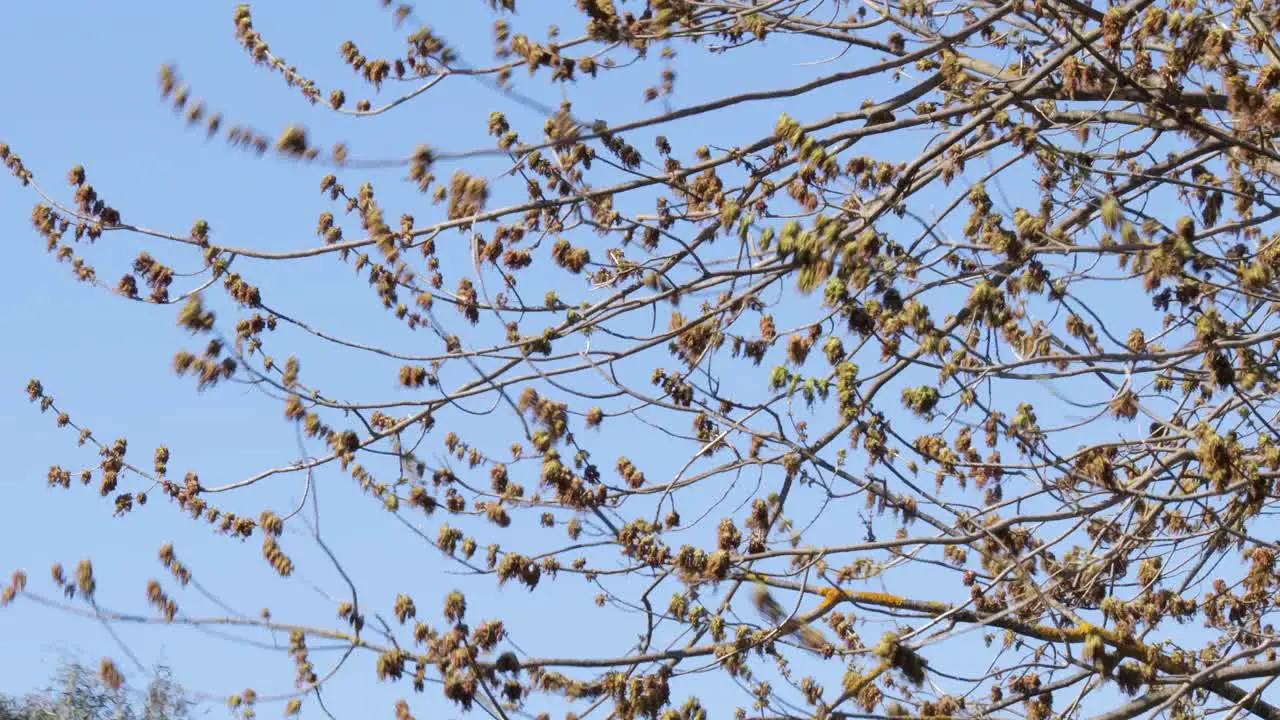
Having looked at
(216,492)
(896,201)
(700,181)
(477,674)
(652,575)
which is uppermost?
(700,181)

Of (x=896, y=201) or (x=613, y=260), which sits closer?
(x=896, y=201)

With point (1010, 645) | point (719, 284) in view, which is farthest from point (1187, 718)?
point (719, 284)

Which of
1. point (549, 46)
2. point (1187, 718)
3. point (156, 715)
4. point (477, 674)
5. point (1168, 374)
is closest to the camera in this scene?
point (477, 674)

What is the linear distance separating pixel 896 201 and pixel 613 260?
1397 millimetres

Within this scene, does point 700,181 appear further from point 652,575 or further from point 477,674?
point 477,674

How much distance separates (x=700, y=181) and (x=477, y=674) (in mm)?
2827

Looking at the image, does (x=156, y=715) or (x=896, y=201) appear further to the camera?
(x=156, y=715)

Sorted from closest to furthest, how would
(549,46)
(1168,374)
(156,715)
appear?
(549,46)
(1168,374)
(156,715)

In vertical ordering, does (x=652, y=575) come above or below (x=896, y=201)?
below

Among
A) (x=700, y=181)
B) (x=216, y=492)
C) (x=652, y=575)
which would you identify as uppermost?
(x=700, y=181)

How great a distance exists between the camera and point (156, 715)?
1034 cm

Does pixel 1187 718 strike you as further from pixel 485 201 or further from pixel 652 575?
pixel 485 201

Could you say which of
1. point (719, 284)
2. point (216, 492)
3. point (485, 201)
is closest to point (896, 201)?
point (719, 284)

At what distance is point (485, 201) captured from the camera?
739cm
